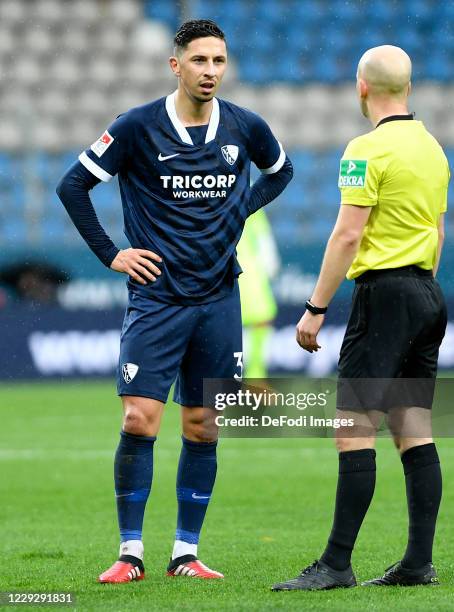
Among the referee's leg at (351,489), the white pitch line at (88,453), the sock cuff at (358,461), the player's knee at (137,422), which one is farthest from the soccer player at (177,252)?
the white pitch line at (88,453)

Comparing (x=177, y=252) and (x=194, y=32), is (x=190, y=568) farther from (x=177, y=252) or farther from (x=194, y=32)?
(x=194, y=32)

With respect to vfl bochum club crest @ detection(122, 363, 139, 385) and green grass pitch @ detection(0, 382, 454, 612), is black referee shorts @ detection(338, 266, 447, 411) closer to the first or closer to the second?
green grass pitch @ detection(0, 382, 454, 612)

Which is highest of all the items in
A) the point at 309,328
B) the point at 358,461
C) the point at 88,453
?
the point at 309,328

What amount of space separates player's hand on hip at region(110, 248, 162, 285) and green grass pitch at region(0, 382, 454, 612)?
3.77ft

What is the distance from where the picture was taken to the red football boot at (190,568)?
4855 mm

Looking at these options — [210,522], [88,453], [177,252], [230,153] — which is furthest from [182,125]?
[88,453]

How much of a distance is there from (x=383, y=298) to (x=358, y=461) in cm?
57

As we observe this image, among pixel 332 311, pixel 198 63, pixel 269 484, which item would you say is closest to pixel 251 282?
pixel 332 311

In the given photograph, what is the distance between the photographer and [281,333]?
14891 mm

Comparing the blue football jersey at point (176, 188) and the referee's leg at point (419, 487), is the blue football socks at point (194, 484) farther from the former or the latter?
the referee's leg at point (419, 487)

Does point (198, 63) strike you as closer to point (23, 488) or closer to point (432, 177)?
point (432, 177)

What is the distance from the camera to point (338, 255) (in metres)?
4.35

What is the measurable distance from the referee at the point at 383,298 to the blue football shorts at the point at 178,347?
2.12ft

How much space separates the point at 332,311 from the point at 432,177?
10.2m
